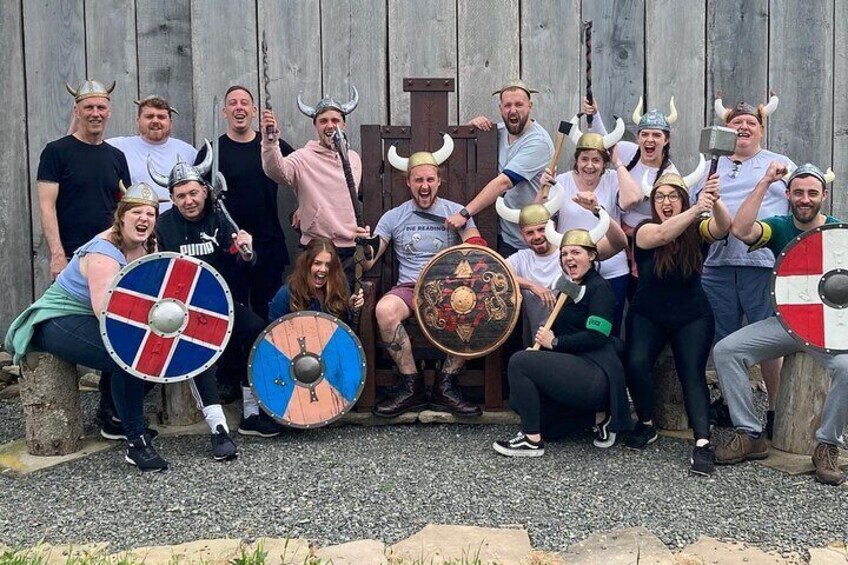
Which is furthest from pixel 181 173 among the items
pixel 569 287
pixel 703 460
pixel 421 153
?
pixel 703 460

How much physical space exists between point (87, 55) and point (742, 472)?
14.6 ft

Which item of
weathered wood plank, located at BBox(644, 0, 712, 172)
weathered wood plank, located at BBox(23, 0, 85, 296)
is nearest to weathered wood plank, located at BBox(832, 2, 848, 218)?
weathered wood plank, located at BBox(644, 0, 712, 172)

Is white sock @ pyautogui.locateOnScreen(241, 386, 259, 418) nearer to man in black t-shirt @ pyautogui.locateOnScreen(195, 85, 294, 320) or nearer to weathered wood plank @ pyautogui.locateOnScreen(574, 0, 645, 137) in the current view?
man in black t-shirt @ pyautogui.locateOnScreen(195, 85, 294, 320)

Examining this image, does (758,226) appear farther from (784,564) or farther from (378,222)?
(378,222)

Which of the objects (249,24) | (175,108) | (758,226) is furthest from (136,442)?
(758,226)

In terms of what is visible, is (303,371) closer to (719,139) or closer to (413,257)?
(413,257)

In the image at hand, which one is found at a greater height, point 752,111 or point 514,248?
point 752,111

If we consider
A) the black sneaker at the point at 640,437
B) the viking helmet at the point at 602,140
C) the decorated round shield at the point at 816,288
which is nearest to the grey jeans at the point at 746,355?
the decorated round shield at the point at 816,288

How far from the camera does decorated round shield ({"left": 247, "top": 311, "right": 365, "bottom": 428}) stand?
4406 mm

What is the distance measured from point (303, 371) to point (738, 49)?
3349 millimetres

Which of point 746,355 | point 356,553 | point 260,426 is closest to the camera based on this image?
point 356,553

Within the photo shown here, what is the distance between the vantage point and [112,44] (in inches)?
215

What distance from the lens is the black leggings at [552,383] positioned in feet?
13.9

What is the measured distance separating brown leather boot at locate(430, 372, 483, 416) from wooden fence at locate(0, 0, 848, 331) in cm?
171
